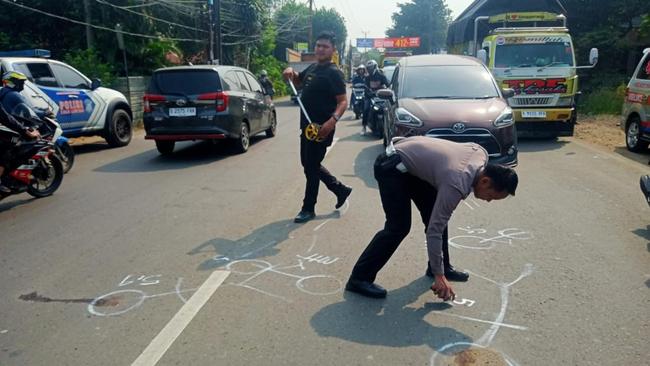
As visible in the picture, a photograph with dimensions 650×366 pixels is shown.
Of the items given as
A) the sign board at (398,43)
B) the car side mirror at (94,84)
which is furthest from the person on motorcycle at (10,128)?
the sign board at (398,43)

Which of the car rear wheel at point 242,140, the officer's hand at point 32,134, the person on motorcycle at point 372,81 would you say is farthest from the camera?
the person on motorcycle at point 372,81

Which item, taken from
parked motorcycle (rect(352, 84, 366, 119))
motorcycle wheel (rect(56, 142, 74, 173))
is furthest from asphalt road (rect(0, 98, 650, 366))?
parked motorcycle (rect(352, 84, 366, 119))

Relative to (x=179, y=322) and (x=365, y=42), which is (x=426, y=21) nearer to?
(x=365, y=42)

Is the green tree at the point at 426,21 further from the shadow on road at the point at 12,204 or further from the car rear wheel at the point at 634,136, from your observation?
the shadow on road at the point at 12,204

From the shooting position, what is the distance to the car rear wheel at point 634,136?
33.6 feet

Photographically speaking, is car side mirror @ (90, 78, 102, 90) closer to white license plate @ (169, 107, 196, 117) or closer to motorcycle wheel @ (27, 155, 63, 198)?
white license plate @ (169, 107, 196, 117)

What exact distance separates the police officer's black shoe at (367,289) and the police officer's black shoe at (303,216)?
1895 millimetres

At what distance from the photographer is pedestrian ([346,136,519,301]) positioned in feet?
10.7

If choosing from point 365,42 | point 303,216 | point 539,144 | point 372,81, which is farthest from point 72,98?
point 365,42

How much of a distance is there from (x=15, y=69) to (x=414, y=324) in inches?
359

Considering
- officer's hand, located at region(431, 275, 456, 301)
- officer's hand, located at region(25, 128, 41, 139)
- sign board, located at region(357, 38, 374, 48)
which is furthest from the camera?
sign board, located at region(357, 38, 374, 48)

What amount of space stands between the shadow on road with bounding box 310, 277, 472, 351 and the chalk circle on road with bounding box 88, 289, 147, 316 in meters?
1.35

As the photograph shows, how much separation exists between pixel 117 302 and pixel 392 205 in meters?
2.13

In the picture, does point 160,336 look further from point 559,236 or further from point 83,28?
point 83,28
